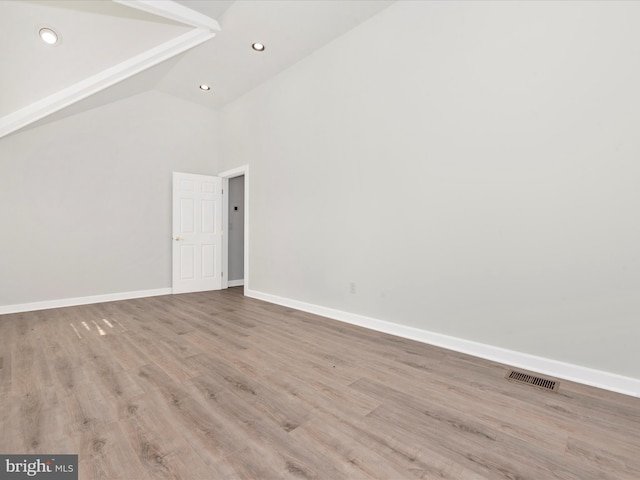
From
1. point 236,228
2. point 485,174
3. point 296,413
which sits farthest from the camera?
point 236,228

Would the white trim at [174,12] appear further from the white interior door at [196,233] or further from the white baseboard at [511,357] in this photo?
the white baseboard at [511,357]

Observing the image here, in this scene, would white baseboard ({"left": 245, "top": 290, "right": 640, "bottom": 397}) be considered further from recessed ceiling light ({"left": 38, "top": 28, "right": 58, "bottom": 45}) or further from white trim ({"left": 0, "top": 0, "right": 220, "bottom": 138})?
recessed ceiling light ({"left": 38, "top": 28, "right": 58, "bottom": 45})

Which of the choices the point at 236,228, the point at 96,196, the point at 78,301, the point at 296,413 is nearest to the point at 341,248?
the point at 296,413

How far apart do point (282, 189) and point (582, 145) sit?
3.29m

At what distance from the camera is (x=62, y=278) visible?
434 cm

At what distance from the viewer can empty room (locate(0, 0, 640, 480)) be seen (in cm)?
155

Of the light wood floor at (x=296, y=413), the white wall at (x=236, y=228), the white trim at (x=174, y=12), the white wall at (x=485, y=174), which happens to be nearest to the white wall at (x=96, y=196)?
the white wall at (x=236, y=228)

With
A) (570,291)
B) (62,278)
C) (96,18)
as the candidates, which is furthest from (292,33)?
(62,278)

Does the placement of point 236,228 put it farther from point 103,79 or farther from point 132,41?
point 132,41

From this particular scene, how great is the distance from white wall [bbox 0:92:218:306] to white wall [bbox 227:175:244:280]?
706 millimetres

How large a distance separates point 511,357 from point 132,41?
489 cm

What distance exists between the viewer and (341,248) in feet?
12.0

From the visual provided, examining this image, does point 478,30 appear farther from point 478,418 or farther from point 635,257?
point 478,418

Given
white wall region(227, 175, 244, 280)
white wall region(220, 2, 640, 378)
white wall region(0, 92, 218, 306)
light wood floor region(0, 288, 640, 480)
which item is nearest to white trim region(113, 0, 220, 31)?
white wall region(220, 2, 640, 378)
